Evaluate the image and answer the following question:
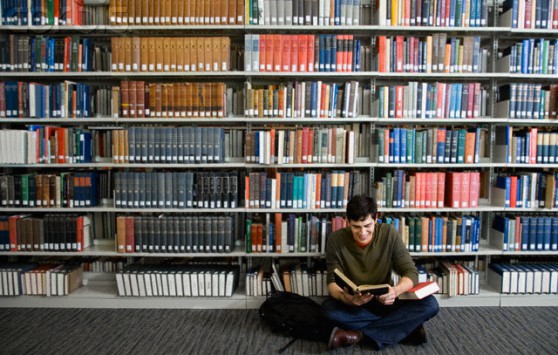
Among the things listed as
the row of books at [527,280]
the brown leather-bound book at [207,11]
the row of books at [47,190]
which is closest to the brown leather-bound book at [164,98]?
the brown leather-bound book at [207,11]

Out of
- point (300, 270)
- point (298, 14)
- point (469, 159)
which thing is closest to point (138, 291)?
point (300, 270)

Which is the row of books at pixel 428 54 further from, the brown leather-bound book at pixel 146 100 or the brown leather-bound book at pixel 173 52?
the brown leather-bound book at pixel 146 100

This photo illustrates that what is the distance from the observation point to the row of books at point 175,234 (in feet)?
11.6

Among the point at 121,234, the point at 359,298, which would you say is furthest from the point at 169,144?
the point at 359,298

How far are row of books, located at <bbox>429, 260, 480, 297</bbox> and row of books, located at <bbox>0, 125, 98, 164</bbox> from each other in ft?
10.1

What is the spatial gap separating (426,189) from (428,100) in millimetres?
711

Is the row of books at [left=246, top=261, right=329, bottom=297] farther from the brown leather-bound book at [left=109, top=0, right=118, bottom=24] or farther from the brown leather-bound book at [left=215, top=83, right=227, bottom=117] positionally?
the brown leather-bound book at [left=109, top=0, right=118, bottom=24]

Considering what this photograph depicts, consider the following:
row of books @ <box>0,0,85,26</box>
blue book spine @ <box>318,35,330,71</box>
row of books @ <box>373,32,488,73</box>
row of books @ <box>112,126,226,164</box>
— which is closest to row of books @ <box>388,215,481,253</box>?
row of books @ <box>373,32,488,73</box>

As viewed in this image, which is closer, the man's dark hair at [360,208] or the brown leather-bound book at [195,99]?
the man's dark hair at [360,208]

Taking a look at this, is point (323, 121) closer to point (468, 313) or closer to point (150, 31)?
point (150, 31)

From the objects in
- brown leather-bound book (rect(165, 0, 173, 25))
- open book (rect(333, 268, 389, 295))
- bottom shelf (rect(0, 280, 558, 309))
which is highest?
brown leather-bound book (rect(165, 0, 173, 25))

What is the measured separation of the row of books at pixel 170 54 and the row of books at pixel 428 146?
1.42 metres

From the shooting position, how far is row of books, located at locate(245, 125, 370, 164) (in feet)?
11.4

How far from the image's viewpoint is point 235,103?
379 cm
